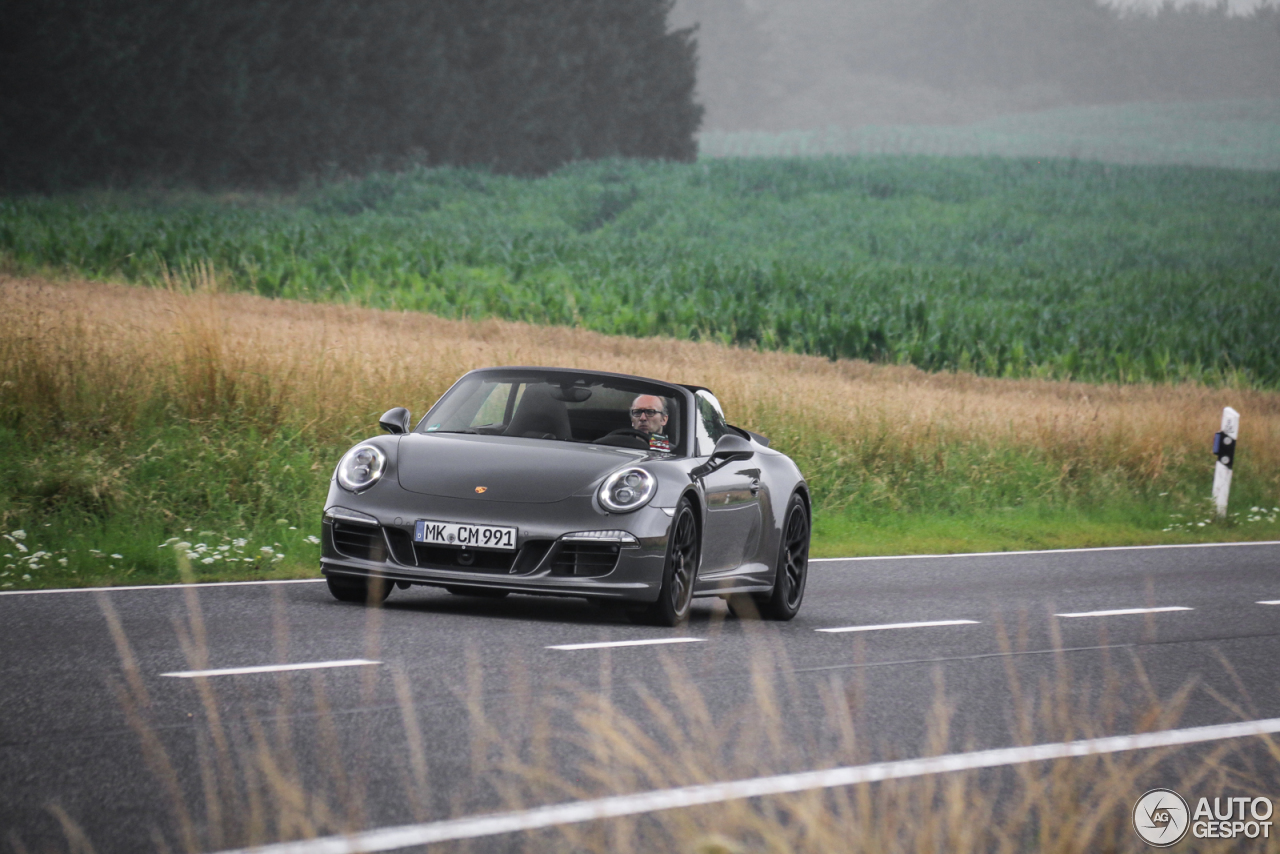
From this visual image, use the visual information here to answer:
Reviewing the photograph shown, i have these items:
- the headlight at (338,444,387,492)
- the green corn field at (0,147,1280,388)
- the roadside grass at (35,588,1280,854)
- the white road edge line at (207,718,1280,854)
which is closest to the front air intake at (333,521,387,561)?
the headlight at (338,444,387,492)

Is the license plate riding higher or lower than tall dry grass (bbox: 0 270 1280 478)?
A: higher

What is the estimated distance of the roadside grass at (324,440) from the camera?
1240cm

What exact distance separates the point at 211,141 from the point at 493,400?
4783cm

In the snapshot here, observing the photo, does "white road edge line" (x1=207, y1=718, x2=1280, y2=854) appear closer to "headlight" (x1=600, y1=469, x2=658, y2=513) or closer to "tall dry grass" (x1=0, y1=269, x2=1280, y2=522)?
"headlight" (x1=600, y1=469, x2=658, y2=513)

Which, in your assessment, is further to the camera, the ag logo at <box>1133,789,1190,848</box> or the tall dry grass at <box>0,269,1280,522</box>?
the tall dry grass at <box>0,269,1280,522</box>

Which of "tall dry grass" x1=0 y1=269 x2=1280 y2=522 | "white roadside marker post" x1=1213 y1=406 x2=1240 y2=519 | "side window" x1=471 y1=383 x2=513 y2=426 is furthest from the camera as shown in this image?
"side window" x1=471 y1=383 x2=513 y2=426

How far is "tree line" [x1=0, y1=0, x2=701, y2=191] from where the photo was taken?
58219 mm

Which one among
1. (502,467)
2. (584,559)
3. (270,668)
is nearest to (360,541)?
(502,467)

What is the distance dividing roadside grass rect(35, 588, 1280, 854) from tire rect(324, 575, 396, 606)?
1131mm

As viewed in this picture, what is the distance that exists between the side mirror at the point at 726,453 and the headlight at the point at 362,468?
1670 millimetres

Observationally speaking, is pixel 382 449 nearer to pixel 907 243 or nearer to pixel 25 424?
pixel 25 424

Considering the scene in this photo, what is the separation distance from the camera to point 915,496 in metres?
19.2

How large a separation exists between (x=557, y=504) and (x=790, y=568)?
7.41 feet

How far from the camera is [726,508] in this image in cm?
966
